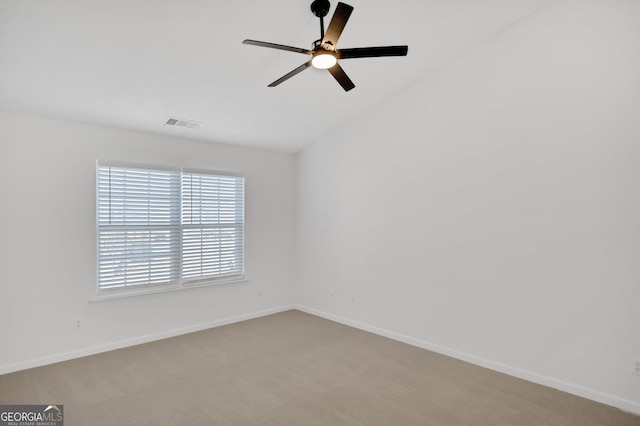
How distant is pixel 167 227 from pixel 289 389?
253 cm

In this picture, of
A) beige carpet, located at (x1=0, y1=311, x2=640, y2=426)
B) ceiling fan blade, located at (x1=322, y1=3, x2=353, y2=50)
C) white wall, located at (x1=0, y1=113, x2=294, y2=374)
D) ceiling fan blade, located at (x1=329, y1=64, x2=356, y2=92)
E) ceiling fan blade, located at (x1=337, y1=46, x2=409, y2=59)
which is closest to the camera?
ceiling fan blade, located at (x1=322, y1=3, x2=353, y2=50)

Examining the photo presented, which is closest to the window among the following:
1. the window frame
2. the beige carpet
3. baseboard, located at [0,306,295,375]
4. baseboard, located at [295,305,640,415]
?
the window frame

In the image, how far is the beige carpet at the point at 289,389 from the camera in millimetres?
2686

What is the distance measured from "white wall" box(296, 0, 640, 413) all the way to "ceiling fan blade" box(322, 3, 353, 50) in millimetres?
1988

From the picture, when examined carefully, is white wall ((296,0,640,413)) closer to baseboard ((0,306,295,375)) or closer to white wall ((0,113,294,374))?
baseboard ((0,306,295,375))

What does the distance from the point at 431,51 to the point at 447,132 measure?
2.83 feet

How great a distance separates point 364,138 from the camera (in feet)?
16.0

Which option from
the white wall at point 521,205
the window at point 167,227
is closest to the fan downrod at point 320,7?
the white wall at point 521,205

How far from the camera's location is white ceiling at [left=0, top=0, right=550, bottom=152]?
8.71ft

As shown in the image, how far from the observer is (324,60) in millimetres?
2629

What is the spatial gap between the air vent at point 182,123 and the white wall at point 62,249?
14.5 inches

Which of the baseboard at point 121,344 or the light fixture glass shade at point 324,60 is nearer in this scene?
the light fixture glass shade at point 324,60

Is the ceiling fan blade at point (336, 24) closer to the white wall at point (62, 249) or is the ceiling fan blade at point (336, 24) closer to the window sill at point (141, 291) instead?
the white wall at point (62, 249)

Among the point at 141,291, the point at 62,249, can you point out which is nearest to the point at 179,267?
the point at 141,291
